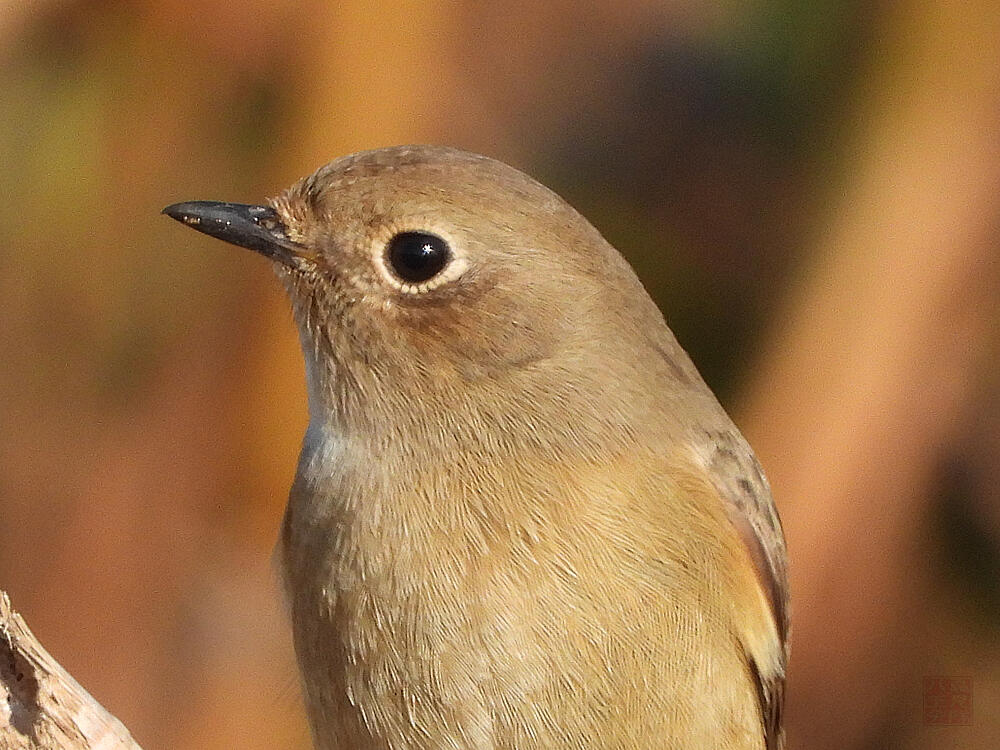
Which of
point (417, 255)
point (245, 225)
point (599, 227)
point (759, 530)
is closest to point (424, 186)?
point (417, 255)

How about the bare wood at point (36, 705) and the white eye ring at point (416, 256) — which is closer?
the bare wood at point (36, 705)

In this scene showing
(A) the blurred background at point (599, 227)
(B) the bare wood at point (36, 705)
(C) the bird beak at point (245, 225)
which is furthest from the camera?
(A) the blurred background at point (599, 227)

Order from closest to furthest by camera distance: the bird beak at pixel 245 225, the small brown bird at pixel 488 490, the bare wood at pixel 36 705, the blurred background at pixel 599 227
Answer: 1. the bare wood at pixel 36 705
2. the small brown bird at pixel 488 490
3. the bird beak at pixel 245 225
4. the blurred background at pixel 599 227

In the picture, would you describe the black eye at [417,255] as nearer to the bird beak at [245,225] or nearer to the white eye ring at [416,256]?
the white eye ring at [416,256]

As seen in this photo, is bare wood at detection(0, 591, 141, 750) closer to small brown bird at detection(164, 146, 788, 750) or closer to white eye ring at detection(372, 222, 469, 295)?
small brown bird at detection(164, 146, 788, 750)

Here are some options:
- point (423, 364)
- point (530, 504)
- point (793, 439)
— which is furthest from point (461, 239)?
point (793, 439)

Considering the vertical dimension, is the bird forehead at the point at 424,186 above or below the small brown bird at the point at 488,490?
above

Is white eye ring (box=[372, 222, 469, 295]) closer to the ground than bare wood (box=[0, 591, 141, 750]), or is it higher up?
higher up

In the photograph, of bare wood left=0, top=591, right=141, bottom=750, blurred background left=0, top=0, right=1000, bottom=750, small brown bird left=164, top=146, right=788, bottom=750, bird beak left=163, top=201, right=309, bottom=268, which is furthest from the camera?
blurred background left=0, top=0, right=1000, bottom=750

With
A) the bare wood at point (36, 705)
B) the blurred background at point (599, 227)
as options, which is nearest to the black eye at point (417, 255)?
the bare wood at point (36, 705)

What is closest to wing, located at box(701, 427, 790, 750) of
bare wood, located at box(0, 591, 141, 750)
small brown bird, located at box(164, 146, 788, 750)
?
small brown bird, located at box(164, 146, 788, 750)
